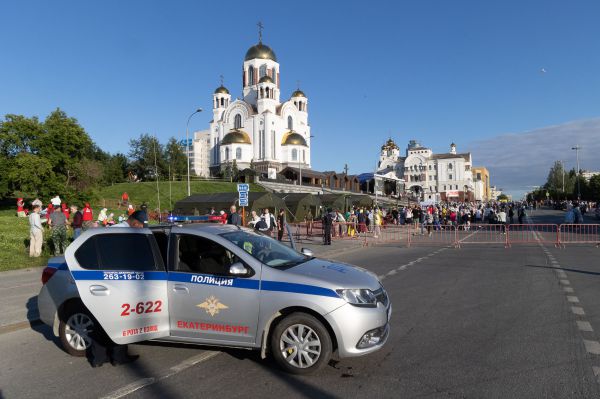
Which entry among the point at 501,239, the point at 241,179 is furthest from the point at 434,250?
the point at 241,179

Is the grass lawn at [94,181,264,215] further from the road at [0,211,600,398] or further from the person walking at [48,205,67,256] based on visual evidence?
the road at [0,211,600,398]

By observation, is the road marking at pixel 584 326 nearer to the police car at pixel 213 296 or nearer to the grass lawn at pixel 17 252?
the police car at pixel 213 296

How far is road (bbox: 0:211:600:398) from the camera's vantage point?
4.49 meters

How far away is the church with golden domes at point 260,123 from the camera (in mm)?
89562

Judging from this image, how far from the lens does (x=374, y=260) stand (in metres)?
15.9

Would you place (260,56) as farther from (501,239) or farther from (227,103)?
(501,239)

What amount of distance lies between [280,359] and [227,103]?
329 feet

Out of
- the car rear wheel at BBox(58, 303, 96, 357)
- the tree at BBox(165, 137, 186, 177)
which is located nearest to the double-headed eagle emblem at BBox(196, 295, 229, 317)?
the car rear wheel at BBox(58, 303, 96, 357)

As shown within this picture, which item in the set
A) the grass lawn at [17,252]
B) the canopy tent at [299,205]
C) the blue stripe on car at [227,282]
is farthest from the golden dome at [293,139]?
the blue stripe on car at [227,282]

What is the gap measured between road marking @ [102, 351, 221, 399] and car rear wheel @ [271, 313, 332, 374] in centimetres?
108

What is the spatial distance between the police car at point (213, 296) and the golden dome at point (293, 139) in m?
86.0

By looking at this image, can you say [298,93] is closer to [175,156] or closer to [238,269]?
[175,156]

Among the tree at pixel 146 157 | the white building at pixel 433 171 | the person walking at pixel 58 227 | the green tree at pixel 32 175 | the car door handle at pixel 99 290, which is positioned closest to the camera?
the car door handle at pixel 99 290

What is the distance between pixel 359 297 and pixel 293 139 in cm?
8761
